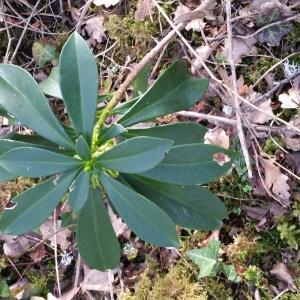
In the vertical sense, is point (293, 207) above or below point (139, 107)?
below

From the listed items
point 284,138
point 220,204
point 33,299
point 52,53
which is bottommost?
point 33,299

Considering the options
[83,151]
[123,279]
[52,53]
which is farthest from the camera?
[52,53]

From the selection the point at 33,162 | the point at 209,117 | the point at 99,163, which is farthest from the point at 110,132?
Result: the point at 209,117

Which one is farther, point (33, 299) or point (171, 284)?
point (33, 299)

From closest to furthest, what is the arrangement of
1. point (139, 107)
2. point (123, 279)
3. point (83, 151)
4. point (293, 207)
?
point (83, 151) → point (139, 107) → point (293, 207) → point (123, 279)

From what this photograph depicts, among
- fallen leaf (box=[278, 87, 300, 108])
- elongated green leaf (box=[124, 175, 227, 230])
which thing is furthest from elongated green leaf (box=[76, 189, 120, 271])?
fallen leaf (box=[278, 87, 300, 108])

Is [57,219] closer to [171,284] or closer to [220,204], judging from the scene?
[171,284]

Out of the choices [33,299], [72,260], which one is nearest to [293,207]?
[72,260]
